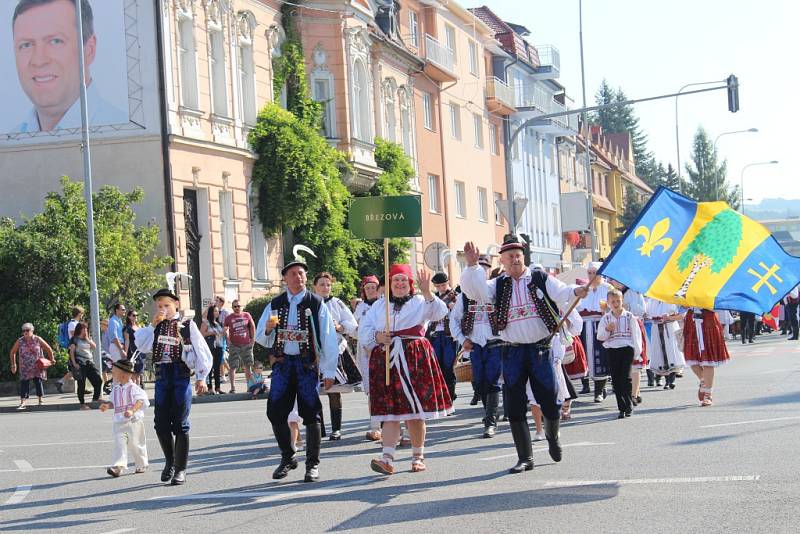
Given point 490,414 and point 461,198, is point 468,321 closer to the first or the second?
point 490,414

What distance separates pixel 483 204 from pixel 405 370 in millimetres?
46197

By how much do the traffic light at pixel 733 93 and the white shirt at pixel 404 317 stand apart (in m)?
24.2

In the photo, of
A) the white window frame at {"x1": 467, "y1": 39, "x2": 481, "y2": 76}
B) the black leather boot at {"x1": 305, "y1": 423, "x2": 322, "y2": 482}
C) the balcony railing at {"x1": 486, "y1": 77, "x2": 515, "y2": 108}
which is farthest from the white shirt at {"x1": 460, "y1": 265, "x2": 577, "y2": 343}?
the balcony railing at {"x1": 486, "y1": 77, "x2": 515, "y2": 108}

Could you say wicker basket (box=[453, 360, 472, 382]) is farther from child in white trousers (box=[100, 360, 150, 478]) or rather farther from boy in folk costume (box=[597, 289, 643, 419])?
child in white trousers (box=[100, 360, 150, 478])

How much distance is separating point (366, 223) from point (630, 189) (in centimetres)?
8543

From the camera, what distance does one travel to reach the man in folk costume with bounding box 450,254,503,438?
14820 mm

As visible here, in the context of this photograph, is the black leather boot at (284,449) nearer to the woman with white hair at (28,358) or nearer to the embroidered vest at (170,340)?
the embroidered vest at (170,340)

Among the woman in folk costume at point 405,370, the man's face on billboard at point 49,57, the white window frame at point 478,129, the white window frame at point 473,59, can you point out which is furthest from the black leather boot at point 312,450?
the white window frame at point 473,59

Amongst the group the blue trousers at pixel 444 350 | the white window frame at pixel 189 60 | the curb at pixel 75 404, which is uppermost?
the white window frame at pixel 189 60

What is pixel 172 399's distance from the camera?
39.2 feet

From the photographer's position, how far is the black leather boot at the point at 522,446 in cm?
1114

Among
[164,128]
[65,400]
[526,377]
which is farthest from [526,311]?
[164,128]

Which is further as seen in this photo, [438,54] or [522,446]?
[438,54]

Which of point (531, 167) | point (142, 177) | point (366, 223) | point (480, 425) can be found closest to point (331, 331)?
point (366, 223)
